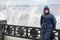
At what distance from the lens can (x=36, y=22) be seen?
26125mm

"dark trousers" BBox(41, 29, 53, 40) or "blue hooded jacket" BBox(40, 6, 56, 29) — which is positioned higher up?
"blue hooded jacket" BBox(40, 6, 56, 29)

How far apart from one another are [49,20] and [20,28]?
1772 millimetres

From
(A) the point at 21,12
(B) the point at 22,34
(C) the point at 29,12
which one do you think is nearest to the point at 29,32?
(B) the point at 22,34

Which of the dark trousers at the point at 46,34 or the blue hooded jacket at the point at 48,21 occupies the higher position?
the blue hooded jacket at the point at 48,21

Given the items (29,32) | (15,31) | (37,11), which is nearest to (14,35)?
(15,31)

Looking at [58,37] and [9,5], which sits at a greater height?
[9,5]

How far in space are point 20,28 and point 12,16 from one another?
2081 cm

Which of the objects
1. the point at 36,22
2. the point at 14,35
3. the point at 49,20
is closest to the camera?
the point at 49,20

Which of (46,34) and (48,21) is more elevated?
(48,21)

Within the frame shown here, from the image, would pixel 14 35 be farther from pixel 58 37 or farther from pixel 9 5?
pixel 9 5

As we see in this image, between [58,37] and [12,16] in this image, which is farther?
[12,16]

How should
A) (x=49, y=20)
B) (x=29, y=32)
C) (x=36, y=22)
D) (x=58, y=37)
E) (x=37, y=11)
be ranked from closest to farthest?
1. (x=49, y=20)
2. (x=58, y=37)
3. (x=29, y=32)
4. (x=36, y=22)
5. (x=37, y=11)

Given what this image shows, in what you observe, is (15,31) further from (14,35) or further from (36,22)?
(36,22)

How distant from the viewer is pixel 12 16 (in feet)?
89.7
